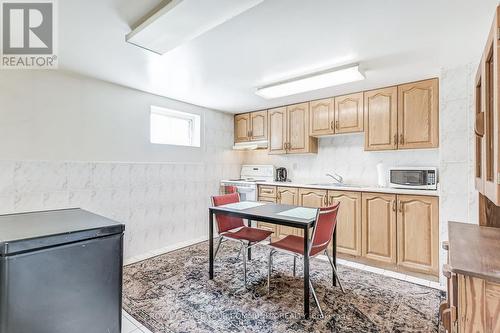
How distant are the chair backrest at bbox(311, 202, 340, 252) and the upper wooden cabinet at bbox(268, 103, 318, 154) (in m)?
1.80

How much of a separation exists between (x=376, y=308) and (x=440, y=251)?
1.05 metres

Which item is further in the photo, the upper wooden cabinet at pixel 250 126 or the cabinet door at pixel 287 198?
the upper wooden cabinet at pixel 250 126

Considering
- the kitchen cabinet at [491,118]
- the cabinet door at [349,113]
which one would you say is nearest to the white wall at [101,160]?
the cabinet door at [349,113]

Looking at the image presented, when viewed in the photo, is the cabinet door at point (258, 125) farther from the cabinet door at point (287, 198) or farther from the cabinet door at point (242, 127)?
the cabinet door at point (287, 198)

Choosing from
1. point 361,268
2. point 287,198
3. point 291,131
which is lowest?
point 361,268

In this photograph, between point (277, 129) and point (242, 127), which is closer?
point (277, 129)

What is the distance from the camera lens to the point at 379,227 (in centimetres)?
299

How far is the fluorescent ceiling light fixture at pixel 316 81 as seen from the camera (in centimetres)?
247

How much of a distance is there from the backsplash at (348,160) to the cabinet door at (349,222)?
0.56 meters

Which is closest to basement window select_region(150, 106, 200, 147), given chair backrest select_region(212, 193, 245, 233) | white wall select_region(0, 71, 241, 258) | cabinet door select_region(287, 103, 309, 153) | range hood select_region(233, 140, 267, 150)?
white wall select_region(0, 71, 241, 258)

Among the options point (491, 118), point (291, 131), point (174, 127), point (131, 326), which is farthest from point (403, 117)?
point (131, 326)

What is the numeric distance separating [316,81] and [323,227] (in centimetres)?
154

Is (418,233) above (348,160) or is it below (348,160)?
below

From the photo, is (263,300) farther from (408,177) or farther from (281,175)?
(281,175)
